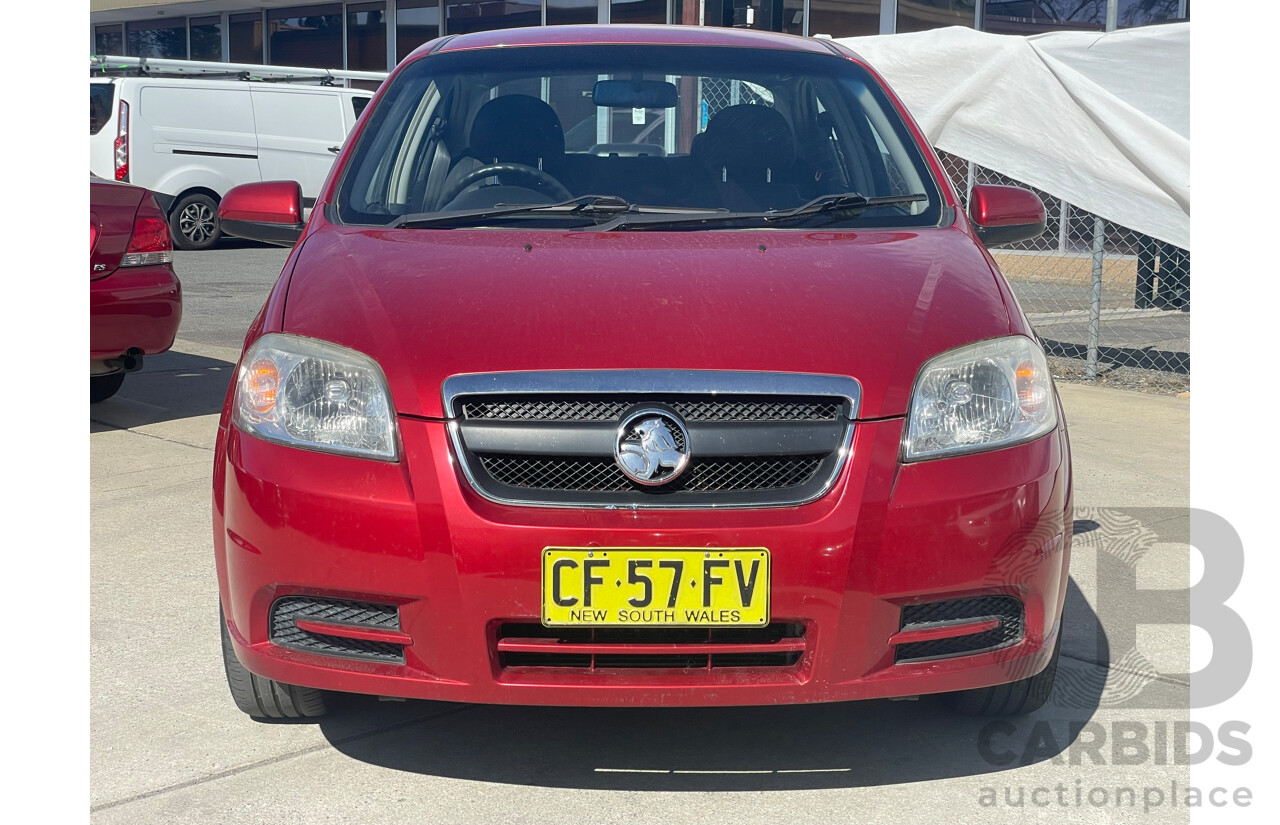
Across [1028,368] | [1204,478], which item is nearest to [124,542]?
[1028,368]

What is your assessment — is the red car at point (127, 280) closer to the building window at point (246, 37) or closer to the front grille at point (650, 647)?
the front grille at point (650, 647)

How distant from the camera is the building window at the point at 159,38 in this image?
94.1ft

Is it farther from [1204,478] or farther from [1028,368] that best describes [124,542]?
[1204,478]

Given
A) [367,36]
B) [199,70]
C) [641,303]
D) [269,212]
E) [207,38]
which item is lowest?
[641,303]

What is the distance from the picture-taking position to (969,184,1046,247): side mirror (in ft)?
12.7

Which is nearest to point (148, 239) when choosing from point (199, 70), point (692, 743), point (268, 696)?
point (268, 696)

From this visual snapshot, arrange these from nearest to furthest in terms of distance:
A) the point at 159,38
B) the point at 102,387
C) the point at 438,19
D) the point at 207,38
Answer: the point at 102,387, the point at 438,19, the point at 207,38, the point at 159,38

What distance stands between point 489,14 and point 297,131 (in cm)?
687

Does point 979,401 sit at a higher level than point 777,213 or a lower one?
lower

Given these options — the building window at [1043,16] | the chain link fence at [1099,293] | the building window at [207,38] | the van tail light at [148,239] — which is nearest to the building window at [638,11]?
the building window at [1043,16]

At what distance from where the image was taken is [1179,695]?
10.7 feet

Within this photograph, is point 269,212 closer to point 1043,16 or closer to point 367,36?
point 1043,16

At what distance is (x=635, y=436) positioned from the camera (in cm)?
245

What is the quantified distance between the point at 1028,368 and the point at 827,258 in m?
0.51
